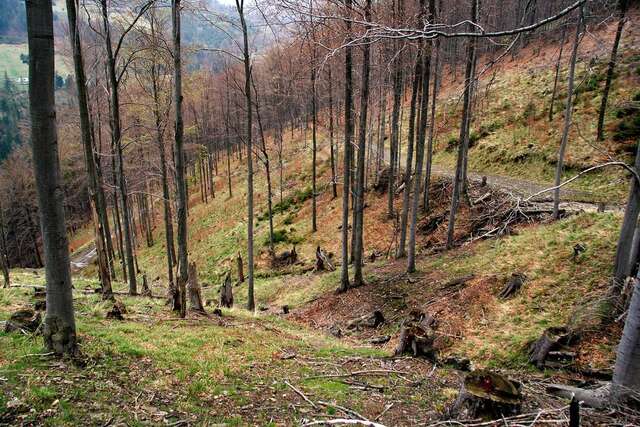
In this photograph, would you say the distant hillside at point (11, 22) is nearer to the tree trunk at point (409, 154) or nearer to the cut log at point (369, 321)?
the tree trunk at point (409, 154)

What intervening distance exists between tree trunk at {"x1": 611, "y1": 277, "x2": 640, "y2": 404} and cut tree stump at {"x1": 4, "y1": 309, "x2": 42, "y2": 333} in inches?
323

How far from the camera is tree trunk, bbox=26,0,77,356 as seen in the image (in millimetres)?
4285

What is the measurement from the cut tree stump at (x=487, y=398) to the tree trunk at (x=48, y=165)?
5151 mm

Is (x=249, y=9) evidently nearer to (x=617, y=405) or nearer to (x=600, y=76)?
(x=617, y=405)

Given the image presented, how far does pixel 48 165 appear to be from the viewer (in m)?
4.47

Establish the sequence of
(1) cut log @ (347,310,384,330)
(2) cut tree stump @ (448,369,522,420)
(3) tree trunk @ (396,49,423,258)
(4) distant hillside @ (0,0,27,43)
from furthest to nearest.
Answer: (4) distant hillside @ (0,0,27,43), (3) tree trunk @ (396,49,423,258), (1) cut log @ (347,310,384,330), (2) cut tree stump @ (448,369,522,420)

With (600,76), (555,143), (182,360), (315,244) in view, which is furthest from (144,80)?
(600,76)

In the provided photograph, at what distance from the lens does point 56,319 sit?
492 centimetres

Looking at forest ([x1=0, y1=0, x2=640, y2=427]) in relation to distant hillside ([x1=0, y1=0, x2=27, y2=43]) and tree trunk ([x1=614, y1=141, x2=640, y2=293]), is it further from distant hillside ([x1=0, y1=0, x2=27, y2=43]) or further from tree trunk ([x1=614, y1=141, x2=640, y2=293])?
distant hillside ([x1=0, y1=0, x2=27, y2=43])

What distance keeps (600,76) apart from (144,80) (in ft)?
91.2

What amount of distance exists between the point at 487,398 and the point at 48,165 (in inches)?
230

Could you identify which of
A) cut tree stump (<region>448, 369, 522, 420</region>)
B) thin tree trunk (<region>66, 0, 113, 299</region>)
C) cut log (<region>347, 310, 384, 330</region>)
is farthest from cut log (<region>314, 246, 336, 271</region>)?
cut tree stump (<region>448, 369, 522, 420</region>)

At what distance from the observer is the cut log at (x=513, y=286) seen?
10312mm

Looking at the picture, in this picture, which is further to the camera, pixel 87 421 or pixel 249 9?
pixel 249 9
